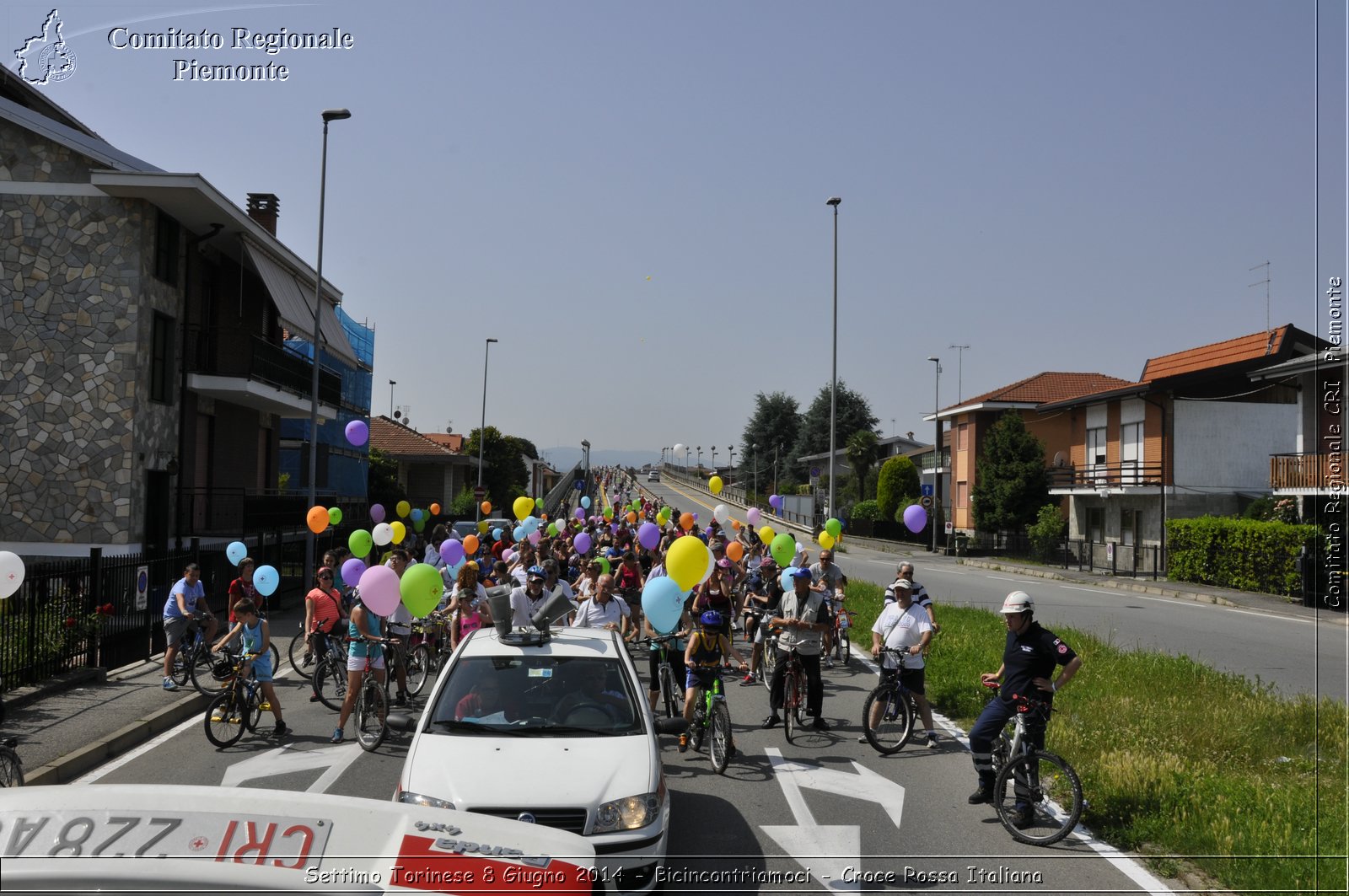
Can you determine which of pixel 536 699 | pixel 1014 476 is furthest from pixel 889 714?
pixel 1014 476

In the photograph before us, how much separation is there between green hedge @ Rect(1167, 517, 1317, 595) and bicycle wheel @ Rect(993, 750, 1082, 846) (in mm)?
24804

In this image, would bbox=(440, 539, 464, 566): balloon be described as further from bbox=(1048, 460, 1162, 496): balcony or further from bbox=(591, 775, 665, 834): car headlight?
bbox=(1048, 460, 1162, 496): balcony

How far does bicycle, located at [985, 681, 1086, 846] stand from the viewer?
6879 millimetres

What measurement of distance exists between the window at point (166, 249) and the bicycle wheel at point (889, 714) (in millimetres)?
18891

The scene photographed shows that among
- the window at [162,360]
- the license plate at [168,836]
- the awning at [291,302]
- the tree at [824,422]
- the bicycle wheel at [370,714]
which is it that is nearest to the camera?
the license plate at [168,836]

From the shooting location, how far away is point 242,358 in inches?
1001

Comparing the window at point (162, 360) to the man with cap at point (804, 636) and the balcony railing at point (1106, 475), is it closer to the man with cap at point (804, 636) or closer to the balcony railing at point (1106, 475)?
the man with cap at point (804, 636)

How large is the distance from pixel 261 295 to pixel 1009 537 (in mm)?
35930

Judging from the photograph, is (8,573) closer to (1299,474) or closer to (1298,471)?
(1299,474)

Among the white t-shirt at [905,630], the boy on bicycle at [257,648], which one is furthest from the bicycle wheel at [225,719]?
the white t-shirt at [905,630]

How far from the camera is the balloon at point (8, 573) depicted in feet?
31.4

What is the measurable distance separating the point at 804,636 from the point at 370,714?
4518mm

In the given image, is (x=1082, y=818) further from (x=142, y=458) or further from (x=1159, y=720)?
(x=142, y=458)

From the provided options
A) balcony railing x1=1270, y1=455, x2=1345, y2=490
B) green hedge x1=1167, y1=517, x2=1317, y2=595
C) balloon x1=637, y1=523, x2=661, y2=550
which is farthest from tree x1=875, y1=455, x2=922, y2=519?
balloon x1=637, y1=523, x2=661, y2=550
